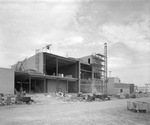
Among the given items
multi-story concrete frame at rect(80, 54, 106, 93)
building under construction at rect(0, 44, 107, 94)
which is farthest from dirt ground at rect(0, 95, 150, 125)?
multi-story concrete frame at rect(80, 54, 106, 93)

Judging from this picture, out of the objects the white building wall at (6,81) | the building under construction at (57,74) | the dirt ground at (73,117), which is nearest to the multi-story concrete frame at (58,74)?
the building under construction at (57,74)

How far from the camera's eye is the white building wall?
3197cm

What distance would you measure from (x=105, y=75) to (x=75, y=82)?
17.6 meters

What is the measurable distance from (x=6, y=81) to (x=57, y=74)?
57.2 feet

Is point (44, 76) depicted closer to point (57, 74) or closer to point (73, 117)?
point (57, 74)

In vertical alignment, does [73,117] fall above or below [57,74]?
below

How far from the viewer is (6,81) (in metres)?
32.7

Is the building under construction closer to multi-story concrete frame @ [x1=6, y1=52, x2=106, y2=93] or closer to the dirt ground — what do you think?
multi-story concrete frame @ [x1=6, y1=52, x2=106, y2=93]

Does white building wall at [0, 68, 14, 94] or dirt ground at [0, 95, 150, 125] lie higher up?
white building wall at [0, 68, 14, 94]

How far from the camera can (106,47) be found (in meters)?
67.1

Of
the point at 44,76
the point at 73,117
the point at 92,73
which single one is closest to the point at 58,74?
the point at 44,76

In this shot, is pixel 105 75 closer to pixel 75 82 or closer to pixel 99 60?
pixel 99 60

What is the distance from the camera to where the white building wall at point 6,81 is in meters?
32.0

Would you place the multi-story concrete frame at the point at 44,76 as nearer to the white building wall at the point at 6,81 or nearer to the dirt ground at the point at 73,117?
the white building wall at the point at 6,81
